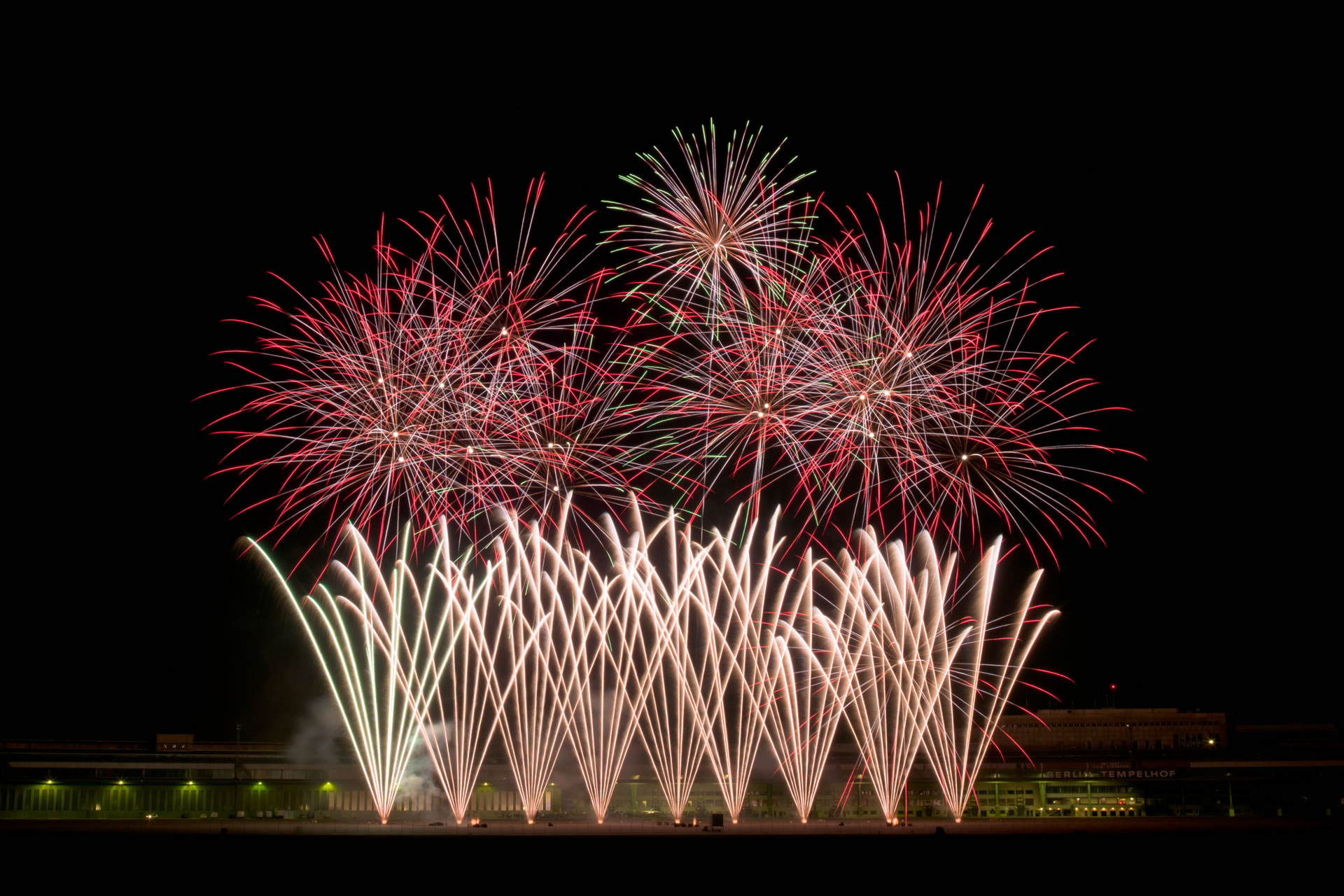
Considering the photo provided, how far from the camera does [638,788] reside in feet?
244

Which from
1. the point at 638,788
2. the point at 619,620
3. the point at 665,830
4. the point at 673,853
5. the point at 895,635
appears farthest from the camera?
the point at 638,788

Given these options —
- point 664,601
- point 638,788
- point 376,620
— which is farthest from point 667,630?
point 638,788

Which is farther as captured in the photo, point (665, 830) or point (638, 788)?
point (638, 788)

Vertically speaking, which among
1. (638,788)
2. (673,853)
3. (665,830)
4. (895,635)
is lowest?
(673,853)

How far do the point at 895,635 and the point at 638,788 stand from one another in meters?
31.0

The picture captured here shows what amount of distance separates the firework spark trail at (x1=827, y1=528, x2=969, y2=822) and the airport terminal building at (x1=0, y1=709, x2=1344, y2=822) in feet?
70.5

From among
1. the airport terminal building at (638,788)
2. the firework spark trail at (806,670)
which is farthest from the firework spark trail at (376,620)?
the airport terminal building at (638,788)

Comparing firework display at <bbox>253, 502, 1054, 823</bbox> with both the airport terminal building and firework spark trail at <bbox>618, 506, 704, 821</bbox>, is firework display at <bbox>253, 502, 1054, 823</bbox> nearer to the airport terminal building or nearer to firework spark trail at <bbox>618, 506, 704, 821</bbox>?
firework spark trail at <bbox>618, 506, 704, 821</bbox>

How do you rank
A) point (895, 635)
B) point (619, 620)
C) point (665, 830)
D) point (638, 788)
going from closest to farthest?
1. point (619, 620)
2. point (895, 635)
3. point (665, 830)
4. point (638, 788)

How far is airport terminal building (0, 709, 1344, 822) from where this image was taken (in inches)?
2886

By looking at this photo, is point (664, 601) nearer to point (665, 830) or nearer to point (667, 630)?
point (667, 630)

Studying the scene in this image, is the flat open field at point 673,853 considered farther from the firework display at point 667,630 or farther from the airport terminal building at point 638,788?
the airport terminal building at point 638,788

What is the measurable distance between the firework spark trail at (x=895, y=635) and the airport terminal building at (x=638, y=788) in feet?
70.5

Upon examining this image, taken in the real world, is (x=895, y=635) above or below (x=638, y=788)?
above
